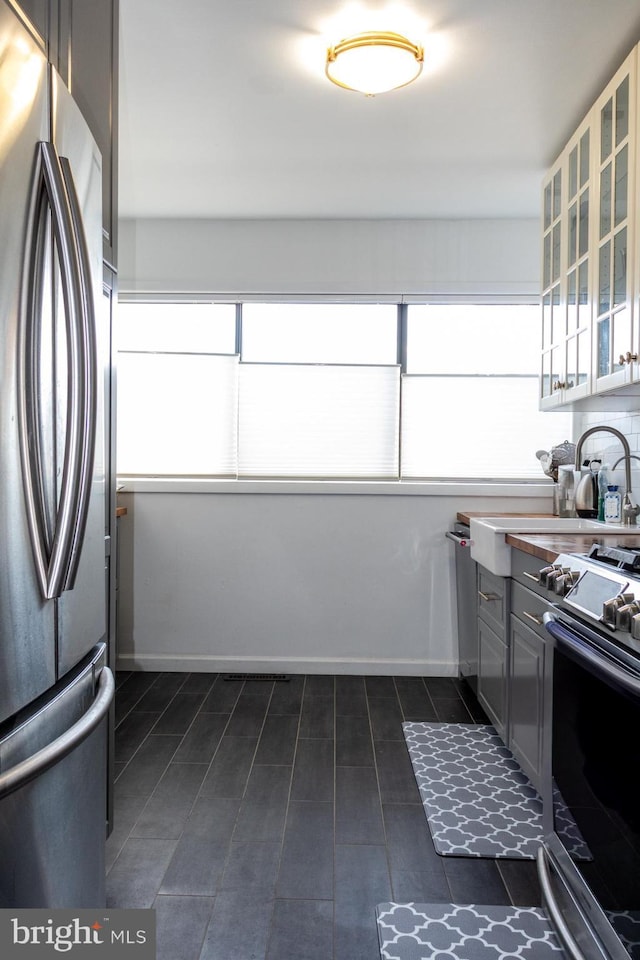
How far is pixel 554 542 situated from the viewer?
2.28 meters

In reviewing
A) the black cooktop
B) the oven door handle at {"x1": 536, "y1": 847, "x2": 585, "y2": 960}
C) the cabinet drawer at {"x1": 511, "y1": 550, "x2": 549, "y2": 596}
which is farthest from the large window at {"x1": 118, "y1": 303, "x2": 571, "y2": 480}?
the oven door handle at {"x1": 536, "y1": 847, "x2": 585, "y2": 960}

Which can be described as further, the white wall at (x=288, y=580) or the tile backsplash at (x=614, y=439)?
the white wall at (x=288, y=580)

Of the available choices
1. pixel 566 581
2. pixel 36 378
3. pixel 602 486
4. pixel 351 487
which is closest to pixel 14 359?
pixel 36 378

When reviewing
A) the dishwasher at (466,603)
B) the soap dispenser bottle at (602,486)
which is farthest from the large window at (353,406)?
the soap dispenser bottle at (602,486)

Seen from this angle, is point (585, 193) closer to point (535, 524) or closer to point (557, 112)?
point (557, 112)

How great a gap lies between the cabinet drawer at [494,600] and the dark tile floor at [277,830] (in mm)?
564

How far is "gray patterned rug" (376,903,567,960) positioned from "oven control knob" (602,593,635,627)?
32.7 inches

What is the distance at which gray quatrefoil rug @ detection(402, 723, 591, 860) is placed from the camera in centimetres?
201

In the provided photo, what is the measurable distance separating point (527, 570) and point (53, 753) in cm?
170

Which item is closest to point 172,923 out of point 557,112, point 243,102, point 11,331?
point 11,331

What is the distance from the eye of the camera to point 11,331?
1.03 m

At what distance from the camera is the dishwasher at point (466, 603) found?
3.22 meters

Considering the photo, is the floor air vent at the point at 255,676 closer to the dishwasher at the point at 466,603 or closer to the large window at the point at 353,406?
the dishwasher at the point at 466,603

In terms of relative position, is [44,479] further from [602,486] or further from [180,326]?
[180,326]
